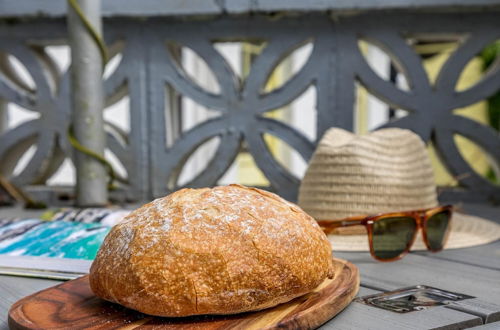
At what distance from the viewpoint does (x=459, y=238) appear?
136 centimetres

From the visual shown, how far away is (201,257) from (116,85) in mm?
1615

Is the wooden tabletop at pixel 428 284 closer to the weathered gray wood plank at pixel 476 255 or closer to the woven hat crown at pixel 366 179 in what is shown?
the weathered gray wood plank at pixel 476 255

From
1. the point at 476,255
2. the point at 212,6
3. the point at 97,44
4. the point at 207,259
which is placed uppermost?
the point at 212,6

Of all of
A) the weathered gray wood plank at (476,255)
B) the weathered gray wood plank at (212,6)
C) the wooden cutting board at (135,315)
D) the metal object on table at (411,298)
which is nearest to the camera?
the wooden cutting board at (135,315)

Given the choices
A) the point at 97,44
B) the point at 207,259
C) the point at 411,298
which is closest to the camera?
the point at 207,259

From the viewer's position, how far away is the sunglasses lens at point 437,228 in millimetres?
1230

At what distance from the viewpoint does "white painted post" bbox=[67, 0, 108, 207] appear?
1839 mm

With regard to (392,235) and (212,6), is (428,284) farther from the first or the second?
(212,6)

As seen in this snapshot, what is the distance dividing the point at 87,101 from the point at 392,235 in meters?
1.16

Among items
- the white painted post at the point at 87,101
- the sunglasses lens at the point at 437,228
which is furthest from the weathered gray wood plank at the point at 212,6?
the sunglasses lens at the point at 437,228

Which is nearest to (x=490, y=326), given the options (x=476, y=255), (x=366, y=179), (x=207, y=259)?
(x=207, y=259)

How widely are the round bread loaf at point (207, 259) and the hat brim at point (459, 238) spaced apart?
51cm

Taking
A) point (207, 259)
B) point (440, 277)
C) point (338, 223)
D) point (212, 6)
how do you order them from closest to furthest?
point (207, 259) → point (440, 277) → point (338, 223) → point (212, 6)

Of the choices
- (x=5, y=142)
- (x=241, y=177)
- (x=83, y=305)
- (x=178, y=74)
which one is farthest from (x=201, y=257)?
(x=241, y=177)
